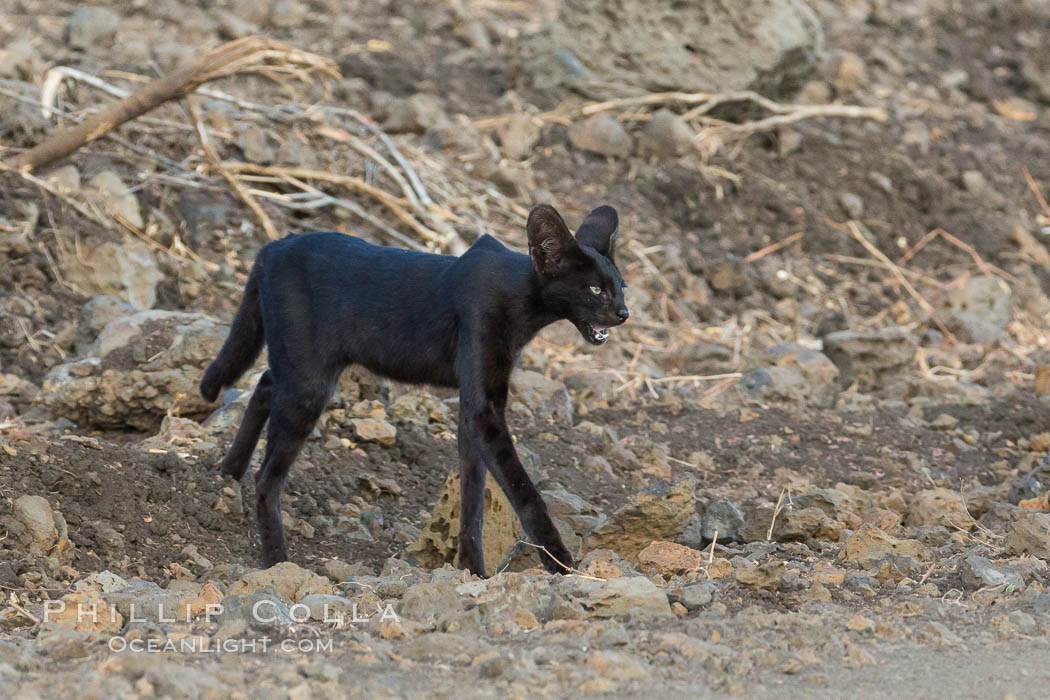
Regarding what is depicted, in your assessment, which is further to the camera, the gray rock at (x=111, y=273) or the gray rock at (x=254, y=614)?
the gray rock at (x=111, y=273)

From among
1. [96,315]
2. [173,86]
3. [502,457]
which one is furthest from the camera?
[173,86]

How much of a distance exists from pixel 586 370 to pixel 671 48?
4.71m

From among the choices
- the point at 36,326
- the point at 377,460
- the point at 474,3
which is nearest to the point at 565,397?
the point at 377,460

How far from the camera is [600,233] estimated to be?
5.39 metres

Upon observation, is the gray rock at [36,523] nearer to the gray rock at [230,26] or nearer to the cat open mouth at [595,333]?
the cat open mouth at [595,333]

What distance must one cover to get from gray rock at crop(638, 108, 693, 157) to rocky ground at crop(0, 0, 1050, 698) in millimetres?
37

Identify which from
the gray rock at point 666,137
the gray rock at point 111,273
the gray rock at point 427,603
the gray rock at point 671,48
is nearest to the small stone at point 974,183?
the gray rock at point 671,48

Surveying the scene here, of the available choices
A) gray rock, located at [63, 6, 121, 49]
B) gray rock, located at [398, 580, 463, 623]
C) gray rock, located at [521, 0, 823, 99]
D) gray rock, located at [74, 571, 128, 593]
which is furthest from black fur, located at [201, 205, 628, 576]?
gray rock, located at [521, 0, 823, 99]

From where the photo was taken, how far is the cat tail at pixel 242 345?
598 centimetres

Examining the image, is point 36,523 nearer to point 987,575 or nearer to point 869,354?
point 987,575

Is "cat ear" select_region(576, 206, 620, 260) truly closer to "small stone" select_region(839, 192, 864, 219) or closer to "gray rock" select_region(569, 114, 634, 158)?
"gray rock" select_region(569, 114, 634, 158)

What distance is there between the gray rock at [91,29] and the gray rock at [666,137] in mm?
4721

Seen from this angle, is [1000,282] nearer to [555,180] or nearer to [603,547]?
[555,180]

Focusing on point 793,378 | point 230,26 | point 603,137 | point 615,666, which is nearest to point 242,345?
point 615,666
